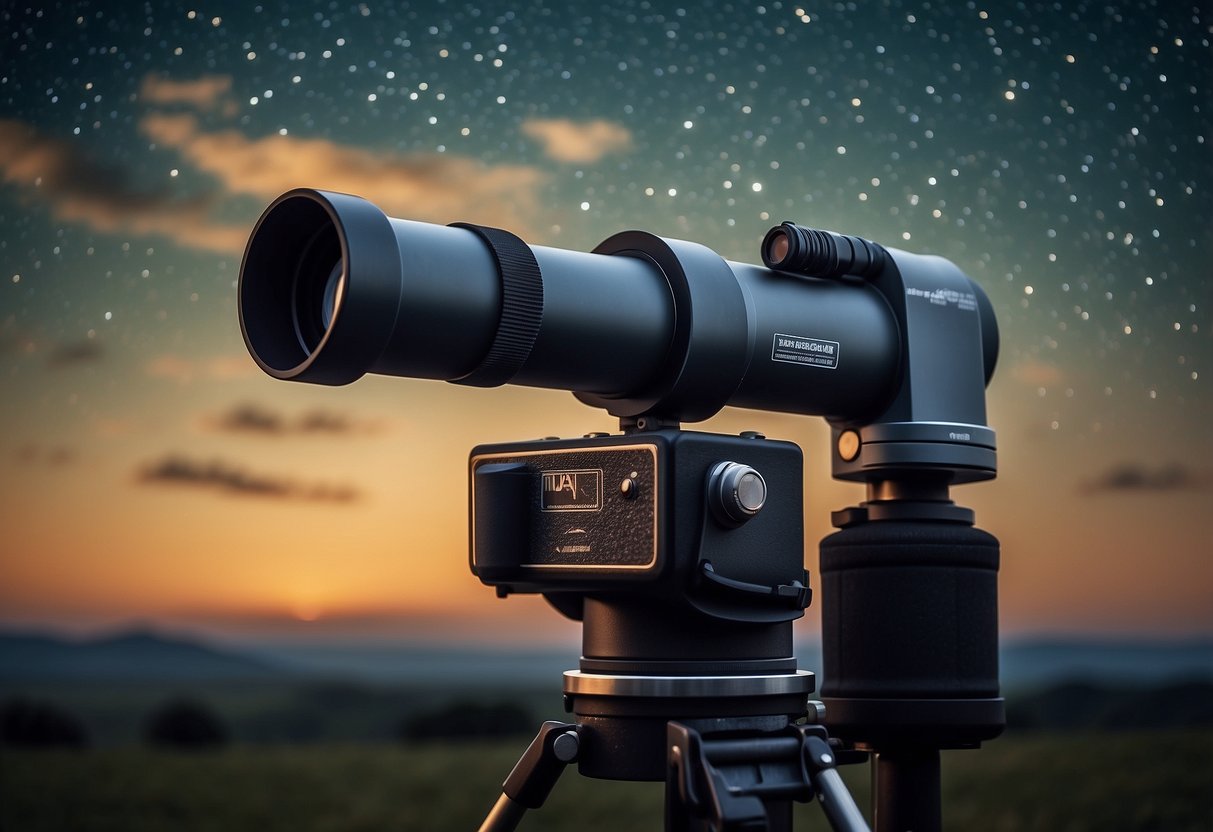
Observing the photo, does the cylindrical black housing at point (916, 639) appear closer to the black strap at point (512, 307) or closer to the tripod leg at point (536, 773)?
the tripod leg at point (536, 773)

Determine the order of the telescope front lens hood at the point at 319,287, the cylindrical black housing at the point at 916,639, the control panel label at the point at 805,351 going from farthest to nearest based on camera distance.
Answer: the cylindrical black housing at the point at 916,639 → the control panel label at the point at 805,351 → the telescope front lens hood at the point at 319,287

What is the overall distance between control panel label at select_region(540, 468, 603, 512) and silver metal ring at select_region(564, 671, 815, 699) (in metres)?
0.15

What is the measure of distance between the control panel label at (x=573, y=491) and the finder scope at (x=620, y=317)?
82 mm

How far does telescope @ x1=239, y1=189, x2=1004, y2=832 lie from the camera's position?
1.06 meters

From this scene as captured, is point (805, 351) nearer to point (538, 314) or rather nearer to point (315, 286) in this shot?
point (538, 314)

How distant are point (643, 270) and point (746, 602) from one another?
1.03 ft

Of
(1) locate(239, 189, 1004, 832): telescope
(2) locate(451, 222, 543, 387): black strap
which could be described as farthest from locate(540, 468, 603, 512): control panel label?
(2) locate(451, 222, 543, 387): black strap

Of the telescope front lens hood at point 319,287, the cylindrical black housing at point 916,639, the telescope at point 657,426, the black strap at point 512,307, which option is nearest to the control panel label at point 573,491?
the telescope at point 657,426

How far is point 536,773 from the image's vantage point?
116 cm

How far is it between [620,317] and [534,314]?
95mm

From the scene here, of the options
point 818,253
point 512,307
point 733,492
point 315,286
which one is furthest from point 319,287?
point 818,253

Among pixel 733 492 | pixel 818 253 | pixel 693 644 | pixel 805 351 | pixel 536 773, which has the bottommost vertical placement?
pixel 536 773

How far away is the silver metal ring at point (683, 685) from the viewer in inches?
44.5

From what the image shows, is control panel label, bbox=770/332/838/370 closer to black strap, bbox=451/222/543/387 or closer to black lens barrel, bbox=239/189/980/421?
black lens barrel, bbox=239/189/980/421
